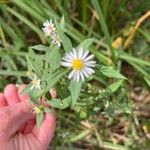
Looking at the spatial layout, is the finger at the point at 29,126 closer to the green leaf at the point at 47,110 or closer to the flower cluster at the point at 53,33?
the green leaf at the point at 47,110

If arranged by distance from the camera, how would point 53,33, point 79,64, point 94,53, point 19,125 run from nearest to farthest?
point 79,64 → point 53,33 → point 19,125 → point 94,53

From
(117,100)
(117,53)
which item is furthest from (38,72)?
(117,53)

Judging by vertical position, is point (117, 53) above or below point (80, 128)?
above

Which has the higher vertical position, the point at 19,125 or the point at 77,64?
the point at 77,64

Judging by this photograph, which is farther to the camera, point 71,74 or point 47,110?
point 47,110

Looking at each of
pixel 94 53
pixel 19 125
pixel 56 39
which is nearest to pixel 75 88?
pixel 56 39

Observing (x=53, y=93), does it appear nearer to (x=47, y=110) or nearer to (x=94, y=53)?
(x=47, y=110)

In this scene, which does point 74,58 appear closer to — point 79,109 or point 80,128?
point 79,109
